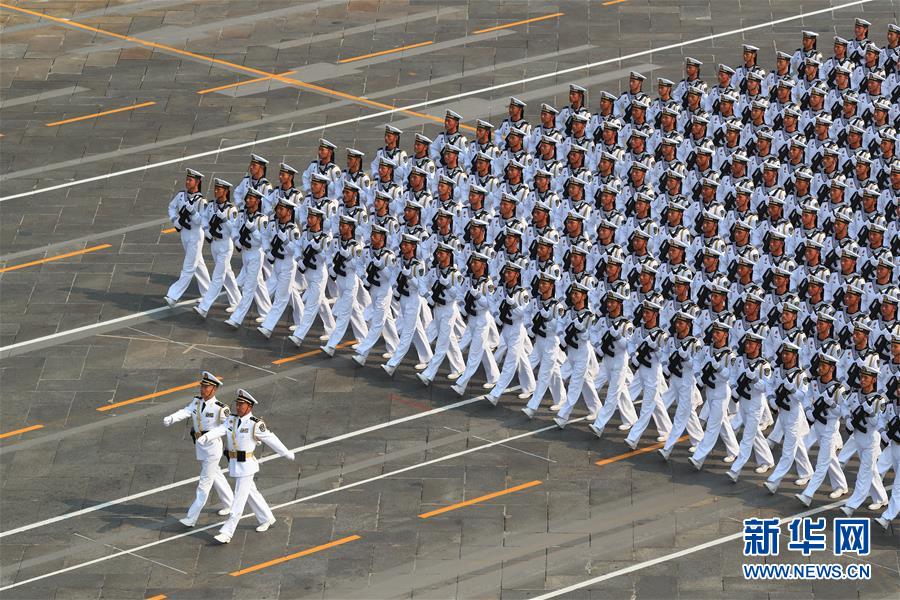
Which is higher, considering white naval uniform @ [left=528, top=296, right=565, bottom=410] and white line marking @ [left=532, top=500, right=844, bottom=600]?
white naval uniform @ [left=528, top=296, right=565, bottom=410]

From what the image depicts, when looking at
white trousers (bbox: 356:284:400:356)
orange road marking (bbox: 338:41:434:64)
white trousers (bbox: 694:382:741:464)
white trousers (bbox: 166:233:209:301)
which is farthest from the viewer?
orange road marking (bbox: 338:41:434:64)

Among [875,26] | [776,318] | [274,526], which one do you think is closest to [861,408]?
[776,318]

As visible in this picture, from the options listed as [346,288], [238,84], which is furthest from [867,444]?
[238,84]

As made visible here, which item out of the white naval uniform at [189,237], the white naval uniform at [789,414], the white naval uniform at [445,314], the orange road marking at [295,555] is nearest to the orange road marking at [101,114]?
the white naval uniform at [189,237]

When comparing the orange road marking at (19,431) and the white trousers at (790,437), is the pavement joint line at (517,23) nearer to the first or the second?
the orange road marking at (19,431)

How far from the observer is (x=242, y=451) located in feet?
114

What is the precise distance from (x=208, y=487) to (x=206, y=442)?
0.96 metres

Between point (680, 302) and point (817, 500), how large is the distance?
455cm

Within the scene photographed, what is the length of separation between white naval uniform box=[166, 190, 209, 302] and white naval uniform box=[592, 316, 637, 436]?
29.3 feet

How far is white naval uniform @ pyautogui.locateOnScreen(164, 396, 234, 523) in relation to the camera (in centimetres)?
3506

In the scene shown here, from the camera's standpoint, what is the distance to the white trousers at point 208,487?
35438 mm

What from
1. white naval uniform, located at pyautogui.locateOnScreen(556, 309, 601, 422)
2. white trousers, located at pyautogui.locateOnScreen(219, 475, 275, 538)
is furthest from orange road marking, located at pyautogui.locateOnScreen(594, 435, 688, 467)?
white trousers, located at pyautogui.locateOnScreen(219, 475, 275, 538)

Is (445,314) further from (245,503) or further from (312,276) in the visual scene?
(245,503)

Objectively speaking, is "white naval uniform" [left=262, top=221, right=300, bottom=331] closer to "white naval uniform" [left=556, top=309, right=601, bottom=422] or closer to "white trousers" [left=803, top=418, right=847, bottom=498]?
"white naval uniform" [left=556, top=309, right=601, bottom=422]
